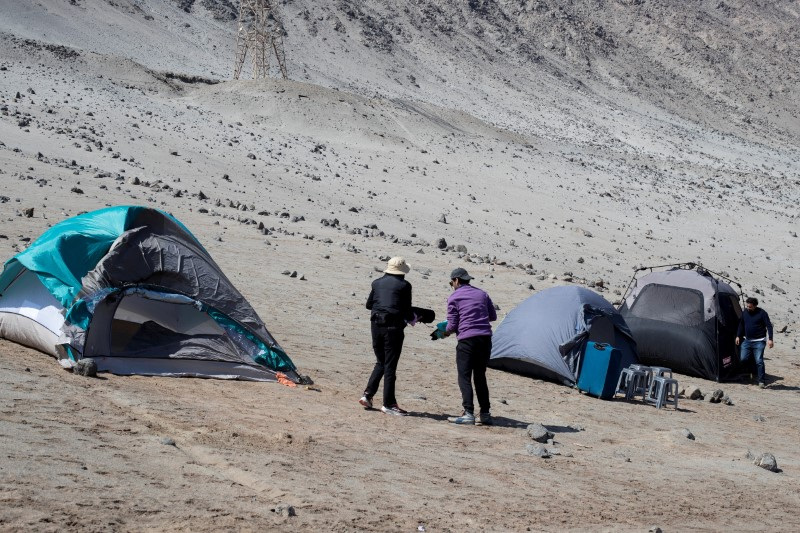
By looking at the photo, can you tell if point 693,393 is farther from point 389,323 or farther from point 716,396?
point 389,323

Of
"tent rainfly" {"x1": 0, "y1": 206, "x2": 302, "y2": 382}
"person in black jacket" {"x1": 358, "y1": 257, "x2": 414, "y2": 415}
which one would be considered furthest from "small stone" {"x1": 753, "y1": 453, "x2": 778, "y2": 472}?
"tent rainfly" {"x1": 0, "y1": 206, "x2": 302, "y2": 382}

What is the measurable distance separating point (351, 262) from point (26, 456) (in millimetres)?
13165

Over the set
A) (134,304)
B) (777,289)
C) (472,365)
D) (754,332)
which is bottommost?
(134,304)

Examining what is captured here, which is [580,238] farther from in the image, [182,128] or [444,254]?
[182,128]

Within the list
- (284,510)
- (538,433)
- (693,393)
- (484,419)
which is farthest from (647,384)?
(284,510)

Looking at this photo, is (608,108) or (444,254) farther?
(608,108)

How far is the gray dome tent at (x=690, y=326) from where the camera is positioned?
45.9 ft

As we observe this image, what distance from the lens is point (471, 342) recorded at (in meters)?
9.12

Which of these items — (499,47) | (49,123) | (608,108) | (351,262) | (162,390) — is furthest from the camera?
(499,47)

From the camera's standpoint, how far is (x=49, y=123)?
98.3 ft

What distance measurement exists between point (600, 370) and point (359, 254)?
9.03m

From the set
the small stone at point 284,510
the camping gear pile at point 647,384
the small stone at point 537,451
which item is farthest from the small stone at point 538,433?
the small stone at point 284,510

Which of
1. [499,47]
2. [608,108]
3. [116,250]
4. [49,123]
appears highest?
[499,47]

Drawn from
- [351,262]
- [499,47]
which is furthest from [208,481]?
[499,47]
